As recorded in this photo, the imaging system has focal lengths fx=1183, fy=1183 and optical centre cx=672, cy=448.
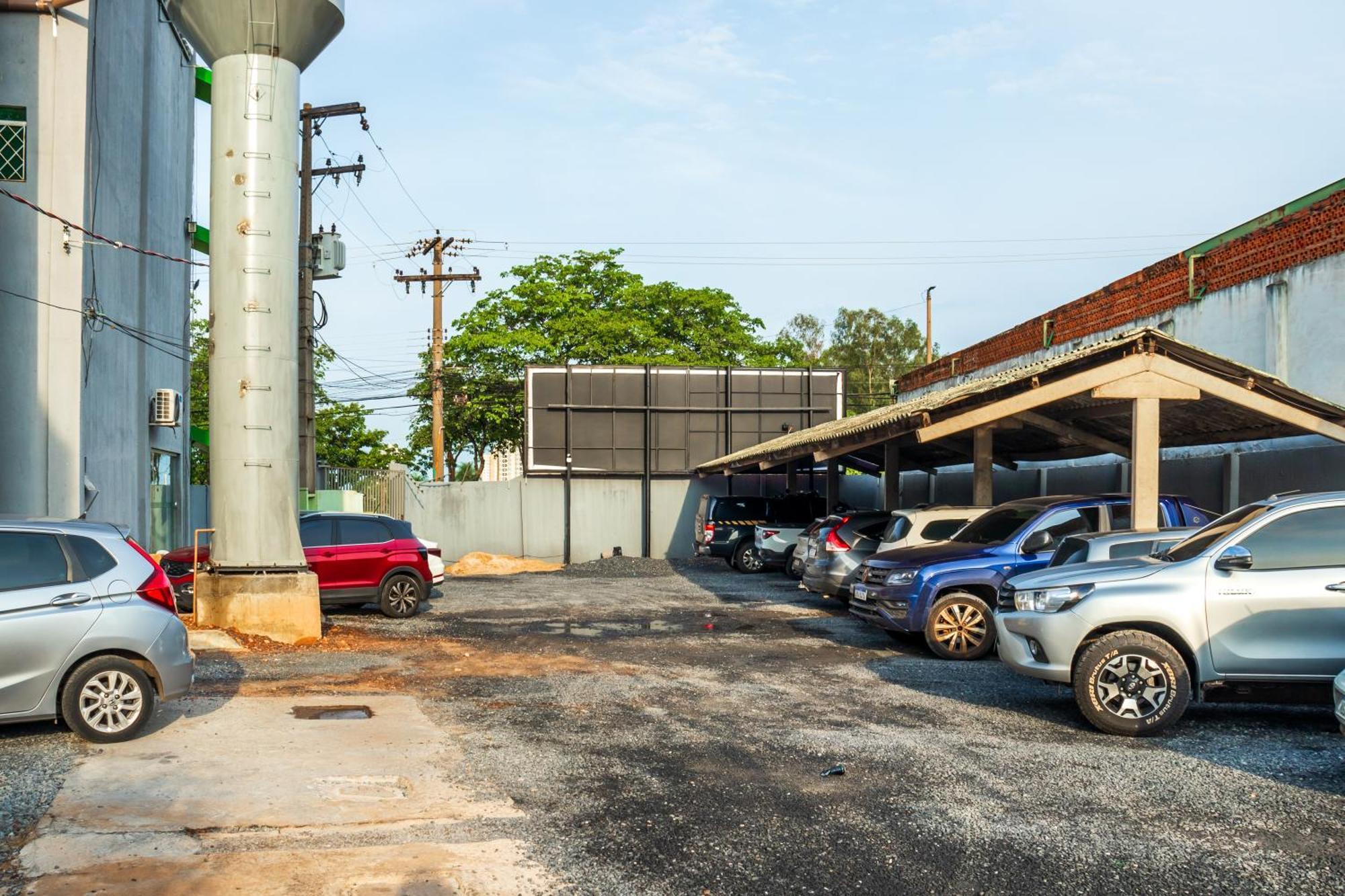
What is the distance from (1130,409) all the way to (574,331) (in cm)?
3304

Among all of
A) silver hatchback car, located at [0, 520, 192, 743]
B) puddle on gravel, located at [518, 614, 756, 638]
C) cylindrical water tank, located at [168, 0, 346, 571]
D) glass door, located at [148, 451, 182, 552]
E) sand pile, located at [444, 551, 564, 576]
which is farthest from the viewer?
sand pile, located at [444, 551, 564, 576]

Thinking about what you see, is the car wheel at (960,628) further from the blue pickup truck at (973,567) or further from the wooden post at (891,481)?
the wooden post at (891,481)

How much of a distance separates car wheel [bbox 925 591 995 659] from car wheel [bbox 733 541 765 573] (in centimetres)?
1470

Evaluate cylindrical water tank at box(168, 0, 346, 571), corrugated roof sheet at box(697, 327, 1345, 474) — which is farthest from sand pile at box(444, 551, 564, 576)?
cylindrical water tank at box(168, 0, 346, 571)

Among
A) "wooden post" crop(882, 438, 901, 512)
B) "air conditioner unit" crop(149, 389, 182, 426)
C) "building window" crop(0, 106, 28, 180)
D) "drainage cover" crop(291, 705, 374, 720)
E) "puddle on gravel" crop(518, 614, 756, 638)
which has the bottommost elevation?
"puddle on gravel" crop(518, 614, 756, 638)

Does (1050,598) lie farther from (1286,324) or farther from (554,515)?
(554,515)

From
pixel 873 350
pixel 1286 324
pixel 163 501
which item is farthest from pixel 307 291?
pixel 873 350

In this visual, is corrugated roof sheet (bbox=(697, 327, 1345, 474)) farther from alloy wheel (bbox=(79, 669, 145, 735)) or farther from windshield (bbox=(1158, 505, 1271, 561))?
alloy wheel (bbox=(79, 669, 145, 735))

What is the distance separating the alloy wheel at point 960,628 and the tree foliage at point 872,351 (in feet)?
184

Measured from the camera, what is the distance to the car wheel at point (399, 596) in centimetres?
1758

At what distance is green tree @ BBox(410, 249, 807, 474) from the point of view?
46438mm

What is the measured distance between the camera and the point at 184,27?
15.4m

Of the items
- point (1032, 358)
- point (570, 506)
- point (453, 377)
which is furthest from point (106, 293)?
point (453, 377)

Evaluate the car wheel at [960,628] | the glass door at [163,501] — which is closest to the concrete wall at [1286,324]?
the car wheel at [960,628]
